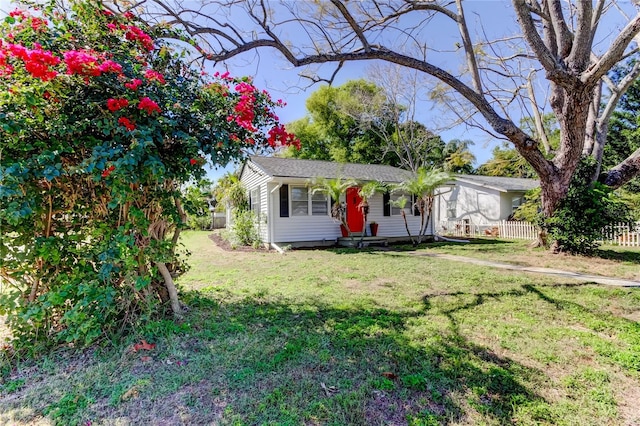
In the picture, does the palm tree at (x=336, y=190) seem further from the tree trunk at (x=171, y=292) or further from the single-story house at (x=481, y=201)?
the single-story house at (x=481, y=201)

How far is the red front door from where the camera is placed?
40.7 feet

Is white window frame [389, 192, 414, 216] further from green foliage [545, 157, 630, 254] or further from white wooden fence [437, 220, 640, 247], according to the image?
green foliage [545, 157, 630, 254]

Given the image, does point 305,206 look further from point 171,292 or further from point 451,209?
point 451,209

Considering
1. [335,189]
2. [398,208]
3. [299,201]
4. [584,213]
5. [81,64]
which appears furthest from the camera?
[398,208]

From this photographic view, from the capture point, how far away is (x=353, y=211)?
1248 cm

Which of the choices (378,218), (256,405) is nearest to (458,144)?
(378,218)

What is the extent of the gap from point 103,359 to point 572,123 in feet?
33.3

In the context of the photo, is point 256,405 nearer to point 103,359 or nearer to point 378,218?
point 103,359

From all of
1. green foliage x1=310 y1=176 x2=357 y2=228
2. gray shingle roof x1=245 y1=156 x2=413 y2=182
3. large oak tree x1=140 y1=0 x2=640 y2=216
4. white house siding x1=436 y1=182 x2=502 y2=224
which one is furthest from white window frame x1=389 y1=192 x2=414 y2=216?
large oak tree x1=140 y1=0 x2=640 y2=216

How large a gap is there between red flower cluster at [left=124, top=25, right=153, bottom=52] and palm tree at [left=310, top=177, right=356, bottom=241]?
7.48 meters

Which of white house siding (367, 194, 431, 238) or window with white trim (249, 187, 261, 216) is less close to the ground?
window with white trim (249, 187, 261, 216)

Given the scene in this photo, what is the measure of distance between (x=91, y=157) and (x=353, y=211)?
10.4 metres

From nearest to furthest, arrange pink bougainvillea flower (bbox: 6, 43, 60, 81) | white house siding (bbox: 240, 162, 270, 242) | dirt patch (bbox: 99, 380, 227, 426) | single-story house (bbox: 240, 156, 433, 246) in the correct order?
dirt patch (bbox: 99, 380, 227, 426) → pink bougainvillea flower (bbox: 6, 43, 60, 81) → single-story house (bbox: 240, 156, 433, 246) → white house siding (bbox: 240, 162, 270, 242)

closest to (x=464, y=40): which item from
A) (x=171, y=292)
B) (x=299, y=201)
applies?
(x=299, y=201)
